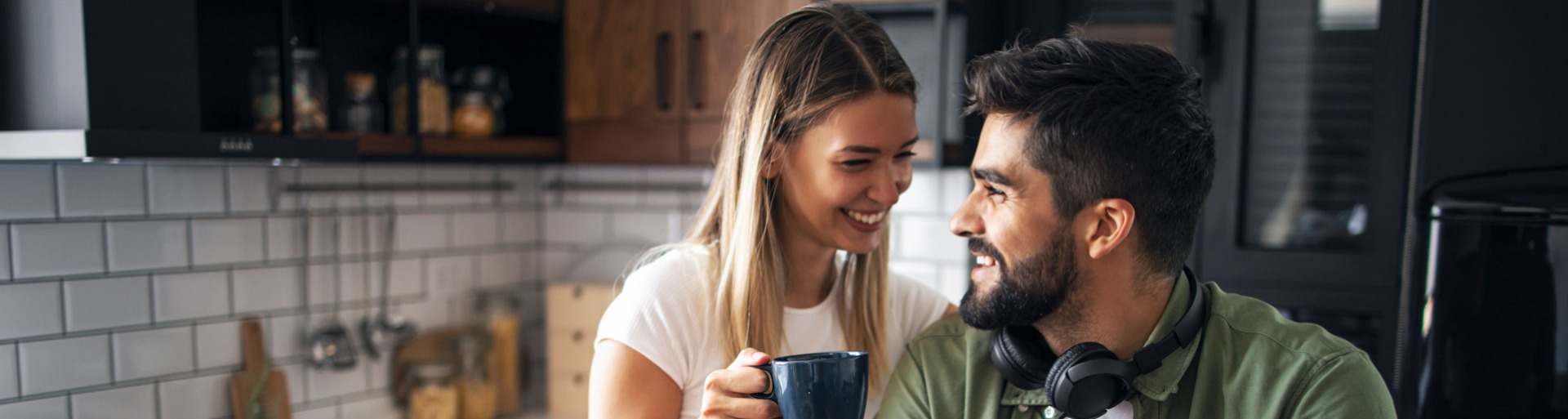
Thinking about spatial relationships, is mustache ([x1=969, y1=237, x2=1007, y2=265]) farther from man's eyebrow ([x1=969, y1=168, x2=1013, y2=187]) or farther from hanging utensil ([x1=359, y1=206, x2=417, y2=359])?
Answer: hanging utensil ([x1=359, y1=206, x2=417, y2=359])

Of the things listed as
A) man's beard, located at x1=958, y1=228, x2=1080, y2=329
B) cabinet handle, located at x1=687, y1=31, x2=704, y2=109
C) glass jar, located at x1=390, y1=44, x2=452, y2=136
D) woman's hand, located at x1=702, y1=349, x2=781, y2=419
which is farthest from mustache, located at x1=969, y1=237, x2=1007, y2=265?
glass jar, located at x1=390, y1=44, x2=452, y2=136

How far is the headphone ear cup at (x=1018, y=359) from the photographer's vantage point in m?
1.34

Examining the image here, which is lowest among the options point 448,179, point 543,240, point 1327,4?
point 543,240

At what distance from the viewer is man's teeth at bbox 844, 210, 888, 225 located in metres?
1.45

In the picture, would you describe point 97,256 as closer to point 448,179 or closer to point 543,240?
point 448,179

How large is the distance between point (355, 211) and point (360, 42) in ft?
1.26

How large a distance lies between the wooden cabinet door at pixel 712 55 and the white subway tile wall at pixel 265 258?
0.98 ft

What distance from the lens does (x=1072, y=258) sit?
1370 mm

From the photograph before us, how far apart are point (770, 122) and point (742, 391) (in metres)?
0.43

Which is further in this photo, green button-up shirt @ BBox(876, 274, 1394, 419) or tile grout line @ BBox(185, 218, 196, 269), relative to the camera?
tile grout line @ BBox(185, 218, 196, 269)

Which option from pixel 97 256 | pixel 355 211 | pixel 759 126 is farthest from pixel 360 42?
pixel 759 126

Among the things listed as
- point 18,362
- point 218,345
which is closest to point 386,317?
point 218,345

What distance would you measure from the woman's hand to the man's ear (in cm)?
47

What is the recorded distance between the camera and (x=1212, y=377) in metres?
1.31
